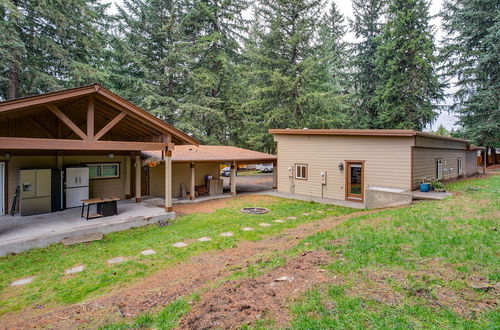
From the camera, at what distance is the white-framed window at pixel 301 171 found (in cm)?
1450

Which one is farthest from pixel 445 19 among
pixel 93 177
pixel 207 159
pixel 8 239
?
pixel 8 239

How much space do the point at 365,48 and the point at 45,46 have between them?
26176 millimetres

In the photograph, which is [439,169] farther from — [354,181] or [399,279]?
[399,279]

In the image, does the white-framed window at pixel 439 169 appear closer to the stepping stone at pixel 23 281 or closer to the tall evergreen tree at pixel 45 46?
the stepping stone at pixel 23 281

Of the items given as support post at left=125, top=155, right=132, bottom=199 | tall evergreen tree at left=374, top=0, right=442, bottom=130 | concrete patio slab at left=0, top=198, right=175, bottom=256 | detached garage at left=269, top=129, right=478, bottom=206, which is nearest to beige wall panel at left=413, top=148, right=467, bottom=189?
detached garage at left=269, top=129, right=478, bottom=206

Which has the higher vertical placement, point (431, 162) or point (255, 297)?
point (431, 162)

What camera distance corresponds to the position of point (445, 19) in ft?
77.7

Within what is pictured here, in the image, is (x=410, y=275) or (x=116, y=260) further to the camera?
(x=116, y=260)

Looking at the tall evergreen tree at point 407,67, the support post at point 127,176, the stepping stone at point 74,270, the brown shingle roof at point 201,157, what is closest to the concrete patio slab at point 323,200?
the brown shingle roof at point 201,157

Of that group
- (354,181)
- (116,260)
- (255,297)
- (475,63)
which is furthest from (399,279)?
(475,63)

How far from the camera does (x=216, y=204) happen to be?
1241cm

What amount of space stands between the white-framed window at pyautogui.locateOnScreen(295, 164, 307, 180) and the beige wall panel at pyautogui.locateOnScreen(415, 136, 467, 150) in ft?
17.3

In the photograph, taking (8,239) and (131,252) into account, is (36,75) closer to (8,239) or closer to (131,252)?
(8,239)

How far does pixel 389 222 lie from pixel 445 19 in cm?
2592
